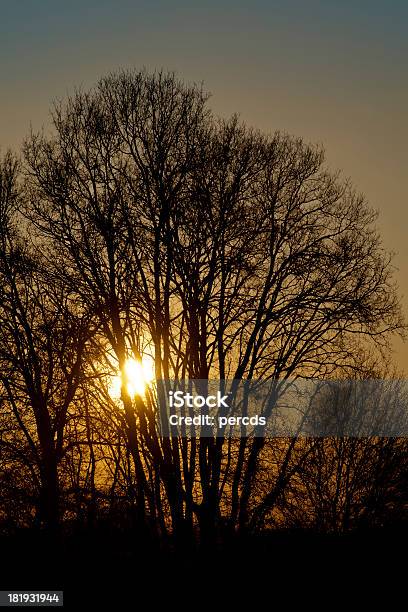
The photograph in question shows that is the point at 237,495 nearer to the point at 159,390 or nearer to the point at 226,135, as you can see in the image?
the point at 159,390

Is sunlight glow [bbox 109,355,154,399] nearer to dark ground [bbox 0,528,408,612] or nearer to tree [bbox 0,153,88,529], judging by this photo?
tree [bbox 0,153,88,529]

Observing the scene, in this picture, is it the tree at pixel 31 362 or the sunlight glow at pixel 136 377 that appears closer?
the sunlight glow at pixel 136 377

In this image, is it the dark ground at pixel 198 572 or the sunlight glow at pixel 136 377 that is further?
the sunlight glow at pixel 136 377

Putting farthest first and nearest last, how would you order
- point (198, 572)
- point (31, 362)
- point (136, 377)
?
point (31, 362) → point (136, 377) → point (198, 572)

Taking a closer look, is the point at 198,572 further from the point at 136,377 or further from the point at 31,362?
the point at 31,362

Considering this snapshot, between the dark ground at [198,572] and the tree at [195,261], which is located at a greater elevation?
the tree at [195,261]

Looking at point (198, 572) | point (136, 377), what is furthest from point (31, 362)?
point (198, 572)


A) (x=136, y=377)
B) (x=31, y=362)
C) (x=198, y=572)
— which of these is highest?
(x=31, y=362)

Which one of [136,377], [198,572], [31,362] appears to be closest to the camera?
Result: [198,572]

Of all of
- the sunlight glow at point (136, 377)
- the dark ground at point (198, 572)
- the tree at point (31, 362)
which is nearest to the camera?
the dark ground at point (198, 572)

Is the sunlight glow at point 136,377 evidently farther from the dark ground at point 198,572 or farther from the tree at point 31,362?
the dark ground at point 198,572

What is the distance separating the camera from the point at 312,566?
21.8 m

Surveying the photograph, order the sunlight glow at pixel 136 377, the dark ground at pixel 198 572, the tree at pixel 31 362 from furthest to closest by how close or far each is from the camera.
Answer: the tree at pixel 31 362 → the sunlight glow at pixel 136 377 → the dark ground at pixel 198 572

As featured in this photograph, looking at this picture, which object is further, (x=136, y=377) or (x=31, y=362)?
(x=31, y=362)
